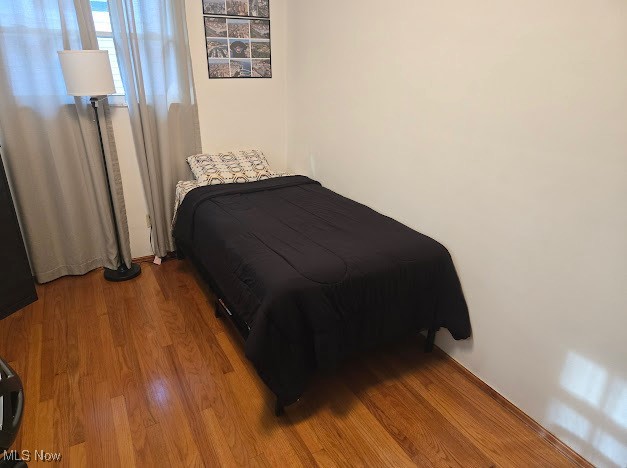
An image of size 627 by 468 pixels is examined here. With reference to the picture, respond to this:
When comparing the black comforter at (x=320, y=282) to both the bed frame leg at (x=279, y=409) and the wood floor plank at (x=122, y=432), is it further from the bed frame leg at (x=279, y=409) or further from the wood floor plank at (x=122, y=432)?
the wood floor plank at (x=122, y=432)

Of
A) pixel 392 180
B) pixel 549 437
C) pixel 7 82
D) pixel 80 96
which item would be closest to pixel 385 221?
pixel 392 180

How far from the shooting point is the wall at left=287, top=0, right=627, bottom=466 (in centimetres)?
129

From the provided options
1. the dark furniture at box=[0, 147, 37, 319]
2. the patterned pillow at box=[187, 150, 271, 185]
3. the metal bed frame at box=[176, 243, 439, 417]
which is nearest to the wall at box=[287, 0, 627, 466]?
the metal bed frame at box=[176, 243, 439, 417]

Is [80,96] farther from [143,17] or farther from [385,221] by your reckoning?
[385,221]

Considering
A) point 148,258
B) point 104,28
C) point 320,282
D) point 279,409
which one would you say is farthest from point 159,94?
point 279,409

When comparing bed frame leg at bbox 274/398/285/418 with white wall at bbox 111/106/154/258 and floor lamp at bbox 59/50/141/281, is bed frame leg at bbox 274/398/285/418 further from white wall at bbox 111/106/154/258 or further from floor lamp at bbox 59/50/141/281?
floor lamp at bbox 59/50/141/281

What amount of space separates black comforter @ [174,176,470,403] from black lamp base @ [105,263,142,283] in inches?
30.5

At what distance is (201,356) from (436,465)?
1.24 meters

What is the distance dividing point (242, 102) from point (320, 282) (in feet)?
6.69

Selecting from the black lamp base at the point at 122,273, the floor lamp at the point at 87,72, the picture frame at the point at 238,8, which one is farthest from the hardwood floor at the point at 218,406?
the picture frame at the point at 238,8

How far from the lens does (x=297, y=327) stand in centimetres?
157

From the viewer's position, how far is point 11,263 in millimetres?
2352

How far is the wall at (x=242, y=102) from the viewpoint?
2.83 m

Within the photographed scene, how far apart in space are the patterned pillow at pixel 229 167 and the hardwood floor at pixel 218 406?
3.51ft
